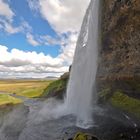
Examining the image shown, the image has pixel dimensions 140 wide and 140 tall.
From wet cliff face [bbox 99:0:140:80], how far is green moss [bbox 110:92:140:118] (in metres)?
4.62

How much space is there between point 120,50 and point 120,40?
8.38ft

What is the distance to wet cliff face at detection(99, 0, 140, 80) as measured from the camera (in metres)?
58.5

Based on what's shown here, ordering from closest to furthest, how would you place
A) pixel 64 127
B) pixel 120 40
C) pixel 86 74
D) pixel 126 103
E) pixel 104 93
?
1. pixel 64 127
2. pixel 126 103
3. pixel 120 40
4. pixel 86 74
5. pixel 104 93

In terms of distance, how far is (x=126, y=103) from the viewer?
58875 mm

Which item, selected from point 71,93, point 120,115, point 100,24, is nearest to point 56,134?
point 120,115

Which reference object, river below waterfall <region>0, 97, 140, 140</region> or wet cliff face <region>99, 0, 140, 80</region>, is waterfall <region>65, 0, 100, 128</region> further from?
river below waterfall <region>0, 97, 140, 140</region>

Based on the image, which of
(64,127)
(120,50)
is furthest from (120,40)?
(64,127)

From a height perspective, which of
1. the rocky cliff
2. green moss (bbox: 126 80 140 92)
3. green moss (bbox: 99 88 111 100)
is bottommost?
green moss (bbox: 99 88 111 100)

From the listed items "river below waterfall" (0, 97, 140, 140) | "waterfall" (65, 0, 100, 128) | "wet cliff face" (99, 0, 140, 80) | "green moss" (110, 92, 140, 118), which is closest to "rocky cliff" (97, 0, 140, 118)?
"wet cliff face" (99, 0, 140, 80)

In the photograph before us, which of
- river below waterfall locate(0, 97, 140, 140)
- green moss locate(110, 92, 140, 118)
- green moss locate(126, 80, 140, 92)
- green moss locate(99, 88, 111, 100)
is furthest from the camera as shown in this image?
green moss locate(99, 88, 111, 100)

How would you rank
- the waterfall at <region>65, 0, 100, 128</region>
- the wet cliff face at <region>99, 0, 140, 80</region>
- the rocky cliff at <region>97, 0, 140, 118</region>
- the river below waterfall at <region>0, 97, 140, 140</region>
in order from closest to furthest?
the river below waterfall at <region>0, 97, 140, 140</region> → the rocky cliff at <region>97, 0, 140, 118</region> → the wet cliff face at <region>99, 0, 140, 80</region> → the waterfall at <region>65, 0, 100, 128</region>

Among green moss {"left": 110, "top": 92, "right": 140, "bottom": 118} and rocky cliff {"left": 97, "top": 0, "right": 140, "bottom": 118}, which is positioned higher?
rocky cliff {"left": 97, "top": 0, "right": 140, "bottom": 118}

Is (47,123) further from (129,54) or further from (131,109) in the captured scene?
(129,54)

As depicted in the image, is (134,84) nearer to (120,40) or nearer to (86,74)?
(120,40)
